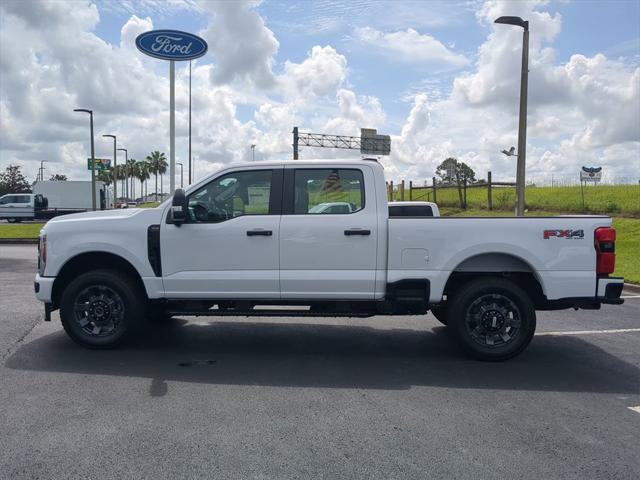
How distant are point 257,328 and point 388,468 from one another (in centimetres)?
422

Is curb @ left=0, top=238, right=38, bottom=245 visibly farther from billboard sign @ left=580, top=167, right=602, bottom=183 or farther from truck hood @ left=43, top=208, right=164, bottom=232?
billboard sign @ left=580, top=167, right=602, bottom=183

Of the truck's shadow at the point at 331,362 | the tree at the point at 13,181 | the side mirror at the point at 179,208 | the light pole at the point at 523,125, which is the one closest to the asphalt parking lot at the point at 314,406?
the truck's shadow at the point at 331,362

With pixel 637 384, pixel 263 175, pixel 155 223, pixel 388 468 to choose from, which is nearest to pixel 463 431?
pixel 388 468

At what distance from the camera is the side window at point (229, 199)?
5996mm

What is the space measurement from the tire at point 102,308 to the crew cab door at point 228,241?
1.41 feet

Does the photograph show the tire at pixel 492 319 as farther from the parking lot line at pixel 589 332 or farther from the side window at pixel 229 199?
the side window at pixel 229 199

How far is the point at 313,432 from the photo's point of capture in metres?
4.04

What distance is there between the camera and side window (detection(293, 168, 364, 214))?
19.5 ft

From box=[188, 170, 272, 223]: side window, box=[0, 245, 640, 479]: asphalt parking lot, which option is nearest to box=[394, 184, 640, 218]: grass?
box=[0, 245, 640, 479]: asphalt parking lot

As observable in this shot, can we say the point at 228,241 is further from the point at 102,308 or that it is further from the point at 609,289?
the point at 609,289

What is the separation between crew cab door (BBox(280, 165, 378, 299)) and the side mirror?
1.04 metres

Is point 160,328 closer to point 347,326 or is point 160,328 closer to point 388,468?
point 347,326

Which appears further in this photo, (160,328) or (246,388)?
(160,328)

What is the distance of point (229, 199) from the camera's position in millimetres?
6027
